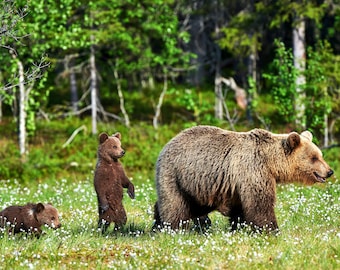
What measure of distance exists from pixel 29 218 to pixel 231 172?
9.86 ft

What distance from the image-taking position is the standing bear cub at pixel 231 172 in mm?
9469

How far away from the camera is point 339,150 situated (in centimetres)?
2289

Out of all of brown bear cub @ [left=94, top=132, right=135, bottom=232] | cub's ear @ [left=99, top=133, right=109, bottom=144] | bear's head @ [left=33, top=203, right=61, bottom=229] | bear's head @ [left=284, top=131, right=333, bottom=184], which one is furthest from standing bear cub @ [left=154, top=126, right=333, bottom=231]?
bear's head @ [left=33, top=203, right=61, bottom=229]

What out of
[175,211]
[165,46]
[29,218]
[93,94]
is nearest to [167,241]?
[175,211]


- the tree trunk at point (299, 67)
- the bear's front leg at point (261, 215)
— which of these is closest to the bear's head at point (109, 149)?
the bear's front leg at point (261, 215)

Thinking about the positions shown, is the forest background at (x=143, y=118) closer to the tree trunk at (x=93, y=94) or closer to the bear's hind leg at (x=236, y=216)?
the tree trunk at (x=93, y=94)

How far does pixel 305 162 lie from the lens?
981 cm

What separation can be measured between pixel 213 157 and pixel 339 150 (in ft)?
46.2

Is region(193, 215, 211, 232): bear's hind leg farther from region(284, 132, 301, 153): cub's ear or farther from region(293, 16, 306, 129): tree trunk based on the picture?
region(293, 16, 306, 129): tree trunk

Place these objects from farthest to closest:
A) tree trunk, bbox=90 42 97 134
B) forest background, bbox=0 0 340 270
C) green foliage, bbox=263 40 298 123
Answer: tree trunk, bbox=90 42 97 134, green foliage, bbox=263 40 298 123, forest background, bbox=0 0 340 270

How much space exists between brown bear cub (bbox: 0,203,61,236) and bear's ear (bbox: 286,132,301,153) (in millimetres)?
3579

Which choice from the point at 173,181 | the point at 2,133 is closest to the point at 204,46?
the point at 2,133

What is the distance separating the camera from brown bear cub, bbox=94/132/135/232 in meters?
10.5

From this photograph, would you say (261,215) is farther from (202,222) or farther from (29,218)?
(29,218)
